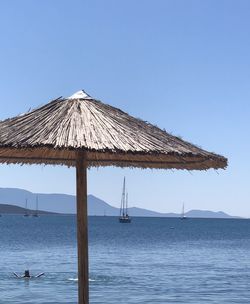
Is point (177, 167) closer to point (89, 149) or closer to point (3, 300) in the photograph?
point (89, 149)

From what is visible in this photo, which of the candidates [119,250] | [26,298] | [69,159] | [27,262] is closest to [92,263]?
[27,262]

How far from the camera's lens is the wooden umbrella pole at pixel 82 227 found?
7246 mm

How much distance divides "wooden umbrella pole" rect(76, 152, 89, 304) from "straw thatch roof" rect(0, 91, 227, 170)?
370mm

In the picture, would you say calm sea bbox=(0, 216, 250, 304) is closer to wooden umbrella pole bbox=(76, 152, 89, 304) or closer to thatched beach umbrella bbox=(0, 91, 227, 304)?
wooden umbrella pole bbox=(76, 152, 89, 304)

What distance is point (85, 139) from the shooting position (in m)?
6.57

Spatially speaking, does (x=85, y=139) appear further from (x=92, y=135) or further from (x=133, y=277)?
(x=133, y=277)

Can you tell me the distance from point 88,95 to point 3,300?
70.4 ft

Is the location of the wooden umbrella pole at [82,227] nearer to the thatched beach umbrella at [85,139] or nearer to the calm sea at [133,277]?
the thatched beach umbrella at [85,139]

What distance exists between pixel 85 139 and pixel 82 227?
3.61 ft

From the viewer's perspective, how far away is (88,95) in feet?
24.4

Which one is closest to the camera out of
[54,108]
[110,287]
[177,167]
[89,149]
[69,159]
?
[89,149]

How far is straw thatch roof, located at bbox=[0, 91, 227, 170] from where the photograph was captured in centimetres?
650

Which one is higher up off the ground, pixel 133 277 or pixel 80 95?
pixel 80 95

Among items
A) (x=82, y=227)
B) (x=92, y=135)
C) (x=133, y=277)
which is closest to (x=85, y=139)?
(x=92, y=135)
